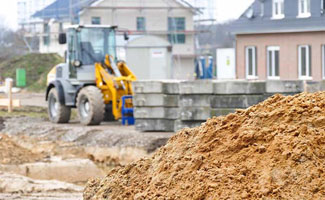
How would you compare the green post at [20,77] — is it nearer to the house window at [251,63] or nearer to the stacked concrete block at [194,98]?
the house window at [251,63]

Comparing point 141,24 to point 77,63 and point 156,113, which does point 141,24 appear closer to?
point 77,63

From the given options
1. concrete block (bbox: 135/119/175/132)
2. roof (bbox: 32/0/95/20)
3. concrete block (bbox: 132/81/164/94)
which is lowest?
concrete block (bbox: 135/119/175/132)

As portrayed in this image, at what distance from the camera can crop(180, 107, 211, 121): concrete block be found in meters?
16.6

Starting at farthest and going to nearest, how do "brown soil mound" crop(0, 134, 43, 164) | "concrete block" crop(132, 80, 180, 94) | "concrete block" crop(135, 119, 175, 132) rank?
"concrete block" crop(135, 119, 175, 132) → "concrete block" crop(132, 80, 180, 94) → "brown soil mound" crop(0, 134, 43, 164)

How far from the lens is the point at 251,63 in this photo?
35.7m

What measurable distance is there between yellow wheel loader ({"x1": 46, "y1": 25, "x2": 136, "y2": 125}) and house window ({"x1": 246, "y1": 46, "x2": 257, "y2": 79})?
546 inches

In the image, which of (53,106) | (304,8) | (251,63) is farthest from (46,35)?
(53,106)

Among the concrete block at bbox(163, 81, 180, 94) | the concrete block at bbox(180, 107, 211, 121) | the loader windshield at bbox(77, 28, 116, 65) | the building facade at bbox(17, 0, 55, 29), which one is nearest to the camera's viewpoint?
the concrete block at bbox(180, 107, 211, 121)

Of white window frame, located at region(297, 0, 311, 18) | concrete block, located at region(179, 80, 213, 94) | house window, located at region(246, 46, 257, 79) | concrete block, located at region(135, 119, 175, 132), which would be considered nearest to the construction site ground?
concrete block, located at region(135, 119, 175, 132)

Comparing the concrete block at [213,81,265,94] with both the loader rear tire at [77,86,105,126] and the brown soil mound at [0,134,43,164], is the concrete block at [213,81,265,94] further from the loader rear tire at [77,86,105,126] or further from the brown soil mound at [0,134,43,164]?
the loader rear tire at [77,86,105,126]

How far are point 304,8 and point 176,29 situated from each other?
2344 cm

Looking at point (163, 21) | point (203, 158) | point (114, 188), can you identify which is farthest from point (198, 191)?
point (163, 21)

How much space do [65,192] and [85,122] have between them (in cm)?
909

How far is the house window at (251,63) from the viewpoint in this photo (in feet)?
116
